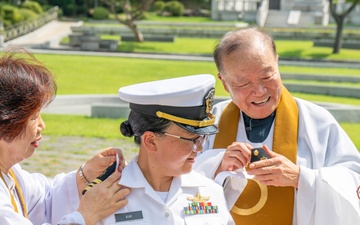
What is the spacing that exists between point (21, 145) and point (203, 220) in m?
0.81

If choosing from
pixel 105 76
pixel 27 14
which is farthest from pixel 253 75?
pixel 27 14

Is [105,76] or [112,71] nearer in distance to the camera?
[105,76]

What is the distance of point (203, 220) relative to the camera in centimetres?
298

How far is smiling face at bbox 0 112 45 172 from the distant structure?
3764cm

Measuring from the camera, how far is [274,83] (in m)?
3.42

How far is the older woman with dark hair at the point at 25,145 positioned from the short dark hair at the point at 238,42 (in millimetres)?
758

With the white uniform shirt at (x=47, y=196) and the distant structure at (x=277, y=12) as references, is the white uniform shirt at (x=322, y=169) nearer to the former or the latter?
the white uniform shirt at (x=47, y=196)

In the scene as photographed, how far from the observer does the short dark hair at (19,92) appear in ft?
8.79

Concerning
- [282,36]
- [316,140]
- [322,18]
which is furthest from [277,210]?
[322,18]

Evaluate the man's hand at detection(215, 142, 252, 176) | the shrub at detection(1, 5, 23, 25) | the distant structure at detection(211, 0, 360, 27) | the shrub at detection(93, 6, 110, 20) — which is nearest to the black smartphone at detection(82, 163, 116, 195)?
the man's hand at detection(215, 142, 252, 176)

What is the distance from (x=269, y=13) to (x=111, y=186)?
40.6 m

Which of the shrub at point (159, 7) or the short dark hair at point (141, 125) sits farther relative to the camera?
the shrub at point (159, 7)

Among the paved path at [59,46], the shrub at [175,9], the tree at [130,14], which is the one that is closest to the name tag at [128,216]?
the paved path at [59,46]

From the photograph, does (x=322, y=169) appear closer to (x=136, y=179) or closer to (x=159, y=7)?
(x=136, y=179)
